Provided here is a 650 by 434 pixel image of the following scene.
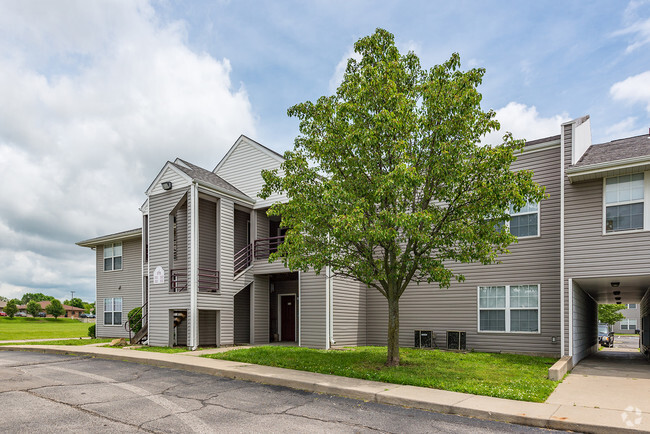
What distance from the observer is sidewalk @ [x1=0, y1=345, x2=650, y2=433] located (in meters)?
7.08

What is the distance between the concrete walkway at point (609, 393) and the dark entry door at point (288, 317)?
10.7m

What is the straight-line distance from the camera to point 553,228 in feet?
47.9

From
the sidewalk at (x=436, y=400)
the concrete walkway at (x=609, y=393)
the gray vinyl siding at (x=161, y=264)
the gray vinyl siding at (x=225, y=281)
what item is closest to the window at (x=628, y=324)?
the concrete walkway at (x=609, y=393)

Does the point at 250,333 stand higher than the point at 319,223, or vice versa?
the point at 319,223

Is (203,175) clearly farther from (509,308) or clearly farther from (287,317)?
(509,308)

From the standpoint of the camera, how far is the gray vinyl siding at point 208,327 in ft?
57.7

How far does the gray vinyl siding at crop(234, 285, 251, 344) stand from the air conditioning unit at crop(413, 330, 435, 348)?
688 cm

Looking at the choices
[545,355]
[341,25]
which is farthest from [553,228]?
[341,25]

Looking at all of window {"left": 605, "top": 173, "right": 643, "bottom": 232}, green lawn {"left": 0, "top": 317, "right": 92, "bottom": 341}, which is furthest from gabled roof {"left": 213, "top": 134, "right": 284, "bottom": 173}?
green lawn {"left": 0, "top": 317, "right": 92, "bottom": 341}

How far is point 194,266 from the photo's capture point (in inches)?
648

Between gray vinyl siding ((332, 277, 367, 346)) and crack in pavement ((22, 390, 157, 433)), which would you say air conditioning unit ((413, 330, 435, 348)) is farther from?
crack in pavement ((22, 390, 157, 433))

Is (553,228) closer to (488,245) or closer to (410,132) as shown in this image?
(488,245)

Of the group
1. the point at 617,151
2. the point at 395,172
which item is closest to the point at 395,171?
the point at 395,172

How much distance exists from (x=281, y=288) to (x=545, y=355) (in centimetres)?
1030
